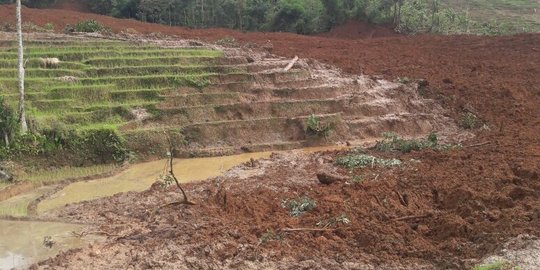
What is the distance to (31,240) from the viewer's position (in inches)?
398

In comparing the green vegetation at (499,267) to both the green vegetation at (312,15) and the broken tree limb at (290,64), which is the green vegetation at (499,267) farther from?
the green vegetation at (312,15)

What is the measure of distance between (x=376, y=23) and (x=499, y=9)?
1321 cm

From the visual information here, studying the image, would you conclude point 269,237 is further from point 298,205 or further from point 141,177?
point 141,177

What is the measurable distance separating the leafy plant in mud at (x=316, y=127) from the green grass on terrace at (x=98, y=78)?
3.91 m

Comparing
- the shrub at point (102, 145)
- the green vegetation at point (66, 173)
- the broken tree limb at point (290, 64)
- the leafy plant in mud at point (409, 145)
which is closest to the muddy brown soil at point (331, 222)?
the leafy plant in mud at point (409, 145)

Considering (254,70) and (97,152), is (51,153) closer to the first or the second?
(97,152)

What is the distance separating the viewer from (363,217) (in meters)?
9.46

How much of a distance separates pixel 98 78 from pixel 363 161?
361 inches

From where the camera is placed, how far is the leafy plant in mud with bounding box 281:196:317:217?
33.2 ft

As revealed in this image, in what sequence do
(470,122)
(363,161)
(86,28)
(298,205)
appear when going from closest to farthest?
1. (298,205)
2. (363,161)
3. (470,122)
4. (86,28)

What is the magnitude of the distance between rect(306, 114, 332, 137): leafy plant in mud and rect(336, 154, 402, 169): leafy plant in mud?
120 inches

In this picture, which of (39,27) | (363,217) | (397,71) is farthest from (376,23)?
(363,217)

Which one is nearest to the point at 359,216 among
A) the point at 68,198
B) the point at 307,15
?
the point at 68,198

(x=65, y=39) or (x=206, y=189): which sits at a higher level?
(x=65, y=39)
